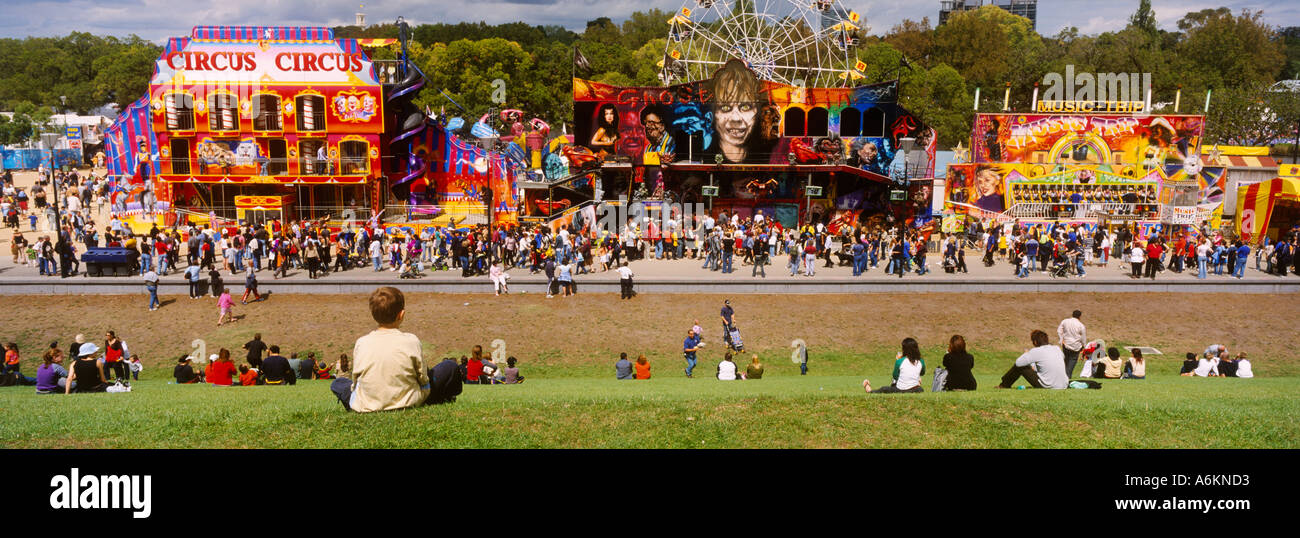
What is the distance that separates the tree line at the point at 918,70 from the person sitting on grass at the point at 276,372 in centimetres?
5142

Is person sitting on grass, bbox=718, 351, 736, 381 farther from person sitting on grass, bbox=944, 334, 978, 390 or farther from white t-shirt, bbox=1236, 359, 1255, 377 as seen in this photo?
white t-shirt, bbox=1236, 359, 1255, 377

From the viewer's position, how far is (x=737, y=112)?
115 feet

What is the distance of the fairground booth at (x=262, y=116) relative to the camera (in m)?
34.5

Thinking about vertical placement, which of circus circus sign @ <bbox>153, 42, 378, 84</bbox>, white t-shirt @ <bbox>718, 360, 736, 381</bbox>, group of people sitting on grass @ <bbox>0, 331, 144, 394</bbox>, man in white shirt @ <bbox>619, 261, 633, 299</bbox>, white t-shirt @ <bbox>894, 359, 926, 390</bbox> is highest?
circus circus sign @ <bbox>153, 42, 378, 84</bbox>

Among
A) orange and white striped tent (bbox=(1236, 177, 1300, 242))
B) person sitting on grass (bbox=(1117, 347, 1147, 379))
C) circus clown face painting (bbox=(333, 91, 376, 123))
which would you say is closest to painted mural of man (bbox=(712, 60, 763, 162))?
circus clown face painting (bbox=(333, 91, 376, 123))

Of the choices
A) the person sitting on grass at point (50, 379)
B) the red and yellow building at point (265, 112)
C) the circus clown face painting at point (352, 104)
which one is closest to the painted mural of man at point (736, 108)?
the red and yellow building at point (265, 112)

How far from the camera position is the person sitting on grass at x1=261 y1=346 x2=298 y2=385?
13914 mm

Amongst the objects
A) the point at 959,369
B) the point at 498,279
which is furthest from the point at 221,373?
the point at 959,369

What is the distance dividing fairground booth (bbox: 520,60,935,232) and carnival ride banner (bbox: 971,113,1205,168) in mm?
3990

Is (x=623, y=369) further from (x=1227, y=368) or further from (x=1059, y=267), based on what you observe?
(x=1059, y=267)

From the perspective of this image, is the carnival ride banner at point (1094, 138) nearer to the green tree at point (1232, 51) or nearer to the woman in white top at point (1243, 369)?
the woman in white top at point (1243, 369)
